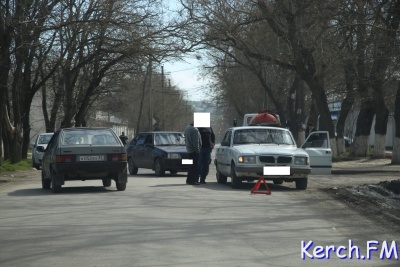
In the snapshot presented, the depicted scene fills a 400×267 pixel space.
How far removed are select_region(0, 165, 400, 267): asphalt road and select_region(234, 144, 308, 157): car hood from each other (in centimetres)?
134

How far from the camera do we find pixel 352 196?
16.7m

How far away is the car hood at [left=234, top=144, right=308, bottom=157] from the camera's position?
61.7 ft

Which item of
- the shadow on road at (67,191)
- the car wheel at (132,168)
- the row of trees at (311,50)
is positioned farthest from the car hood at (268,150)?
the car wheel at (132,168)

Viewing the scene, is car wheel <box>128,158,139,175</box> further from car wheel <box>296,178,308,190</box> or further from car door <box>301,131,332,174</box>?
car wheel <box>296,178,308,190</box>

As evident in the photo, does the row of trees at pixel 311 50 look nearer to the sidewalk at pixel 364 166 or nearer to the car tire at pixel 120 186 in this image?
the sidewalk at pixel 364 166

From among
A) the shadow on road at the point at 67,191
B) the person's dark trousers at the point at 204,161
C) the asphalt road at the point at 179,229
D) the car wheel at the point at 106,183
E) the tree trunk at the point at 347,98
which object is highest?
the tree trunk at the point at 347,98

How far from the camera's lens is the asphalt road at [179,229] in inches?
357

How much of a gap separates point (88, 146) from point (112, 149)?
0.58 meters

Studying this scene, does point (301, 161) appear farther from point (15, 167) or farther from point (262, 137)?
point (15, 167)

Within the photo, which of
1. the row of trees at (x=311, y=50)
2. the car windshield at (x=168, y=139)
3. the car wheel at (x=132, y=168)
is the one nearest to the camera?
the car windshield at (x=168, y=139)

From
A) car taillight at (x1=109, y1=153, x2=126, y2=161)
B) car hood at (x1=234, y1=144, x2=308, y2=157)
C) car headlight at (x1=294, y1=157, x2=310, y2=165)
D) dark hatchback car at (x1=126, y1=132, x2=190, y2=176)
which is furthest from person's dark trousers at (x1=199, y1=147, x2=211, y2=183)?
dark hatchback car at (x1=126, y1=132, x2=190, y2=176)

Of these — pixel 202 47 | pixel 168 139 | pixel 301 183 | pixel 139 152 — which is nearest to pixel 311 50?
pixel 202 47

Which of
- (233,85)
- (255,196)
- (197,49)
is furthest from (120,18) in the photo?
(233,85)

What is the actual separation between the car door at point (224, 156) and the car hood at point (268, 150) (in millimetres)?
525
